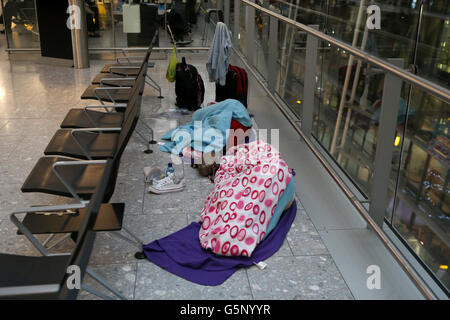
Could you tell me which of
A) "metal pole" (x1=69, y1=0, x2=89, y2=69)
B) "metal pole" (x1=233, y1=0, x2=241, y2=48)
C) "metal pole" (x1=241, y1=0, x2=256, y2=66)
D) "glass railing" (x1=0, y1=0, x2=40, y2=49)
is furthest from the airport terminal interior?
"glass railing" (x1=0, y1=0, x2=40, y2=49)

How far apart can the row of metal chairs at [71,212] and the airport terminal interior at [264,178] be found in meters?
0.01

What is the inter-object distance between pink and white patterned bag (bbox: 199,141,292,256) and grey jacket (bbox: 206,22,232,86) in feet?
8.22

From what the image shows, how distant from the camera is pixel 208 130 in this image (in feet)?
16.6

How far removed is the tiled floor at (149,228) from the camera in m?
2.92

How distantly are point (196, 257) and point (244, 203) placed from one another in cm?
50

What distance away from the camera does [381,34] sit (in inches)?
230

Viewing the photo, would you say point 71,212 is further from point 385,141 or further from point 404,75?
point 404,75

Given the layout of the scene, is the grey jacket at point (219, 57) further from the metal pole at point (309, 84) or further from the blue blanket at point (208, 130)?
the metal pole at point (309, 84)

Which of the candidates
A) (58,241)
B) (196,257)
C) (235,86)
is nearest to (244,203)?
(196,257)

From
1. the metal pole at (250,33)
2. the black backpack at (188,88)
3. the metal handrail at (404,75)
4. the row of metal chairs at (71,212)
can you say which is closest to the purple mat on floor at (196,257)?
the row of metal chairs at (71,212)

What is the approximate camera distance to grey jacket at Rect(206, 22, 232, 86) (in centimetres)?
618

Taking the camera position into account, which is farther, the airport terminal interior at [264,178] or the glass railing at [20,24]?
the glass railing at [20,24]

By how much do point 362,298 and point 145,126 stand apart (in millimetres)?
3454

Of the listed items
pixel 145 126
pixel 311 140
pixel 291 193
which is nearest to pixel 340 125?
pixel 311 140
